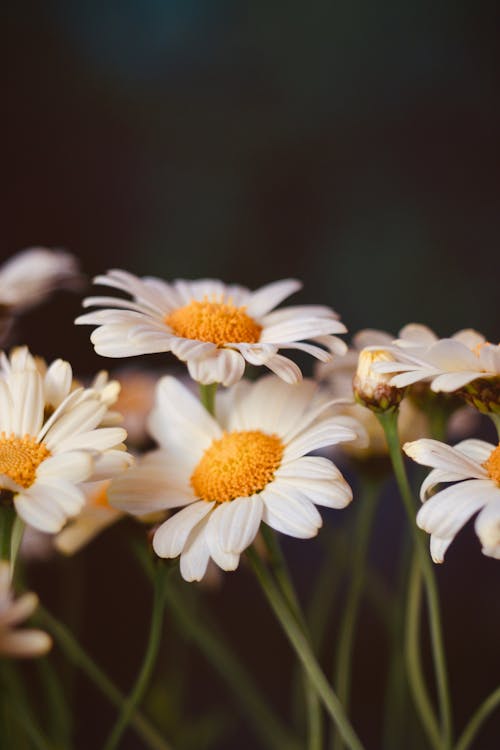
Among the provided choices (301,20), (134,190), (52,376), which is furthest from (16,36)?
(52,376)

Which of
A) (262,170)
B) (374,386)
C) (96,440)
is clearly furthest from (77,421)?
(262,170)

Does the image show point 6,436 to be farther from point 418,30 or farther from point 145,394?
point 418,30

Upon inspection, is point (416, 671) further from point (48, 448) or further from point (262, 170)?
point (262, 170)

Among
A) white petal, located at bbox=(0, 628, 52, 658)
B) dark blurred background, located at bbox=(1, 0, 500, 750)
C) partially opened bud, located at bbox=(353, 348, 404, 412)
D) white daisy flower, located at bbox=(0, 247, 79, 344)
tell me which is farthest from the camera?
dark blurred background, located at bbox=(1, 0, 500, 750)

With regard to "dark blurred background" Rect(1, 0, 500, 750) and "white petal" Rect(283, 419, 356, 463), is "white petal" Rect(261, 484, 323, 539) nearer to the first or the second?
"white petal" Rect(283, 419, 356, 463)

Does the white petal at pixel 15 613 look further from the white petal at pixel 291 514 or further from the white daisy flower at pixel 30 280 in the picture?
the white daisy flower at pixel 30 280

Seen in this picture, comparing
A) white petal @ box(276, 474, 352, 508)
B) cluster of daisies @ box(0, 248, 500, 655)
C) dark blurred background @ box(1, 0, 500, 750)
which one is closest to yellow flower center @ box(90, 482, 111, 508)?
cluster of daisies @ box(0, 248, 500, 655)

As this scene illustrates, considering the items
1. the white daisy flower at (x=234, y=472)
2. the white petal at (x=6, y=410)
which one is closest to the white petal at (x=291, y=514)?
the white daisy flower at (x=234, y=472)
